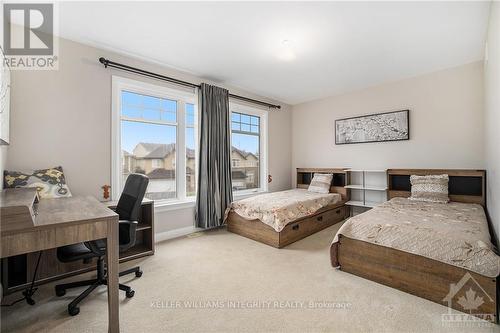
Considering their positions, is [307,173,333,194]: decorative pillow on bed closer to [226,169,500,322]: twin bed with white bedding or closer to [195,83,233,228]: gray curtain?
[226,169,500,322]: twin bed with white bedding

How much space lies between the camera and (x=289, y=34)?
8.27 ft

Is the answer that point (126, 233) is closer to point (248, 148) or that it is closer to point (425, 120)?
point (248, 148)

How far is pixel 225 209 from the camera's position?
12.6 ft

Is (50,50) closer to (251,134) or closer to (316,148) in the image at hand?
(251,134)

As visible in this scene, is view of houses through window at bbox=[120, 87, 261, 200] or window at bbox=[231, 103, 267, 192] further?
window at bbox=[231, 103, 267, 192]

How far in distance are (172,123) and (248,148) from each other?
1778 mm

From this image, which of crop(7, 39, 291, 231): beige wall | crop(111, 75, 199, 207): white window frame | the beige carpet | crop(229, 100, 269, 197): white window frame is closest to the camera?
the beige carpet

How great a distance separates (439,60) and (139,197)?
4.26 meters

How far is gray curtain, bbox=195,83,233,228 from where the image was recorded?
361 cm

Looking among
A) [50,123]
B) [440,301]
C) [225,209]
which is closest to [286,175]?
[225,209]

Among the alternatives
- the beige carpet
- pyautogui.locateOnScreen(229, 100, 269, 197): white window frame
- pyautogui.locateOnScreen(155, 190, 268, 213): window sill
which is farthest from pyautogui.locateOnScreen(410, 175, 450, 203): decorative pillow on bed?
pyautogui.locateOnScreen(155, 190, 268, 213): window sill

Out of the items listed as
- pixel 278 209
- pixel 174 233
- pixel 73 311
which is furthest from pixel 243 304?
pixel 174 233

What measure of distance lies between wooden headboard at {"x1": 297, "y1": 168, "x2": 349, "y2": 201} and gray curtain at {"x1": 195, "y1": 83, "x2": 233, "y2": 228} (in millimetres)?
1981

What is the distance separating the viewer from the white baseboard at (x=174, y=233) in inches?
128
